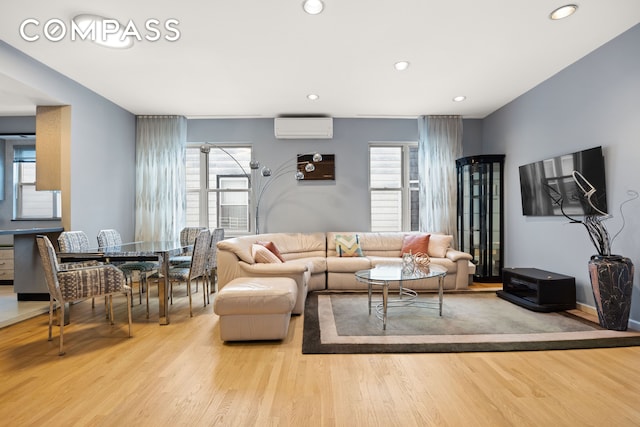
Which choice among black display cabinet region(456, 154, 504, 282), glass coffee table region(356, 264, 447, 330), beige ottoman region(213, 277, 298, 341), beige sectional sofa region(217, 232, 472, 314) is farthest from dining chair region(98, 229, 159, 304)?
black display cabinet region(456, 154, 504, 282)

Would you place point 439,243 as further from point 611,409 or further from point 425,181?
point 611,409

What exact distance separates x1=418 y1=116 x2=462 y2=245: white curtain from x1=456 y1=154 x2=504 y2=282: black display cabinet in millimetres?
352

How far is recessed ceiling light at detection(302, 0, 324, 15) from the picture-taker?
246 cm

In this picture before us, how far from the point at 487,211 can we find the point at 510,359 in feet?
9.69

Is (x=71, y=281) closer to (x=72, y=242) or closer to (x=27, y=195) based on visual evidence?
(x=72, y=242)

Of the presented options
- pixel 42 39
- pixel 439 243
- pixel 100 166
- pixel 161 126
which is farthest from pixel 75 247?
pixel 439 243

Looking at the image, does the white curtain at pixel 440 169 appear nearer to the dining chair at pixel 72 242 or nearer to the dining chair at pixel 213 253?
the dining chair at pixel 213 253

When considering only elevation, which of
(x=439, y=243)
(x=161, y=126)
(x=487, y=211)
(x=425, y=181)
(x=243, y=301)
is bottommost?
(x=243, y=301)

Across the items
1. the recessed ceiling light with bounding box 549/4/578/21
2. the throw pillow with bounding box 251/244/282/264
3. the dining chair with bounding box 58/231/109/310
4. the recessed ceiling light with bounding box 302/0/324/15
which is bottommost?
the throw pillow with bounding box 251/244/282/264

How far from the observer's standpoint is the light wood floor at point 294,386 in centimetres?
170

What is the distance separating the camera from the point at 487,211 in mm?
4859

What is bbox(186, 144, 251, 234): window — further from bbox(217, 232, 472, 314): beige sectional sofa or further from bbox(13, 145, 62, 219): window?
bbox(13, 145, 62, 219): window

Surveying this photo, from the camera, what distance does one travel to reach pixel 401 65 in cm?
354

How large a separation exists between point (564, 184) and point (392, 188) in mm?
2456
